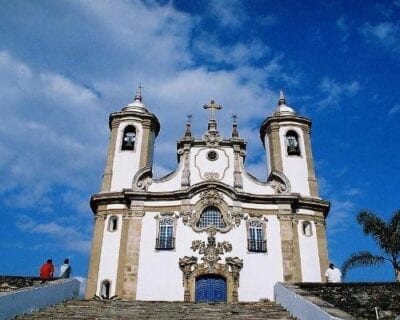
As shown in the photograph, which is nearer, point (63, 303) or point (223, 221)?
point (63, 303)

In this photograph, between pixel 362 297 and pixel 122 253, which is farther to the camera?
pixel 122 253

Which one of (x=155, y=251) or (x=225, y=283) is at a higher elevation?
(x=155, y=251)

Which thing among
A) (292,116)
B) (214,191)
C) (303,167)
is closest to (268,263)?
(214,191)

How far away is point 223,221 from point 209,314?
985 centimetres

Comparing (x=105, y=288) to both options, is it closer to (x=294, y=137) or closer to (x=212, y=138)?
(x=212, y=138)

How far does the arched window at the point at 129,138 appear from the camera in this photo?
2381 centimetres

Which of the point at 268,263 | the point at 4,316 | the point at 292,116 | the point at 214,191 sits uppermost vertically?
the point at 292,116

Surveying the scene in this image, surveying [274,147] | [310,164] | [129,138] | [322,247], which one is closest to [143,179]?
[129,138]

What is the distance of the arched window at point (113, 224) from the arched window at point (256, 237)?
233 inches

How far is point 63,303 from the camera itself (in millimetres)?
12125

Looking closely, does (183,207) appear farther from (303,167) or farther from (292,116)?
(292,116)

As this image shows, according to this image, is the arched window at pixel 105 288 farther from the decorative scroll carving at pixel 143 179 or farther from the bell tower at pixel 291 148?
the bell tower at pixel 291 148

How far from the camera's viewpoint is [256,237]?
20.1 m

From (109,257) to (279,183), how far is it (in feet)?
27.2
